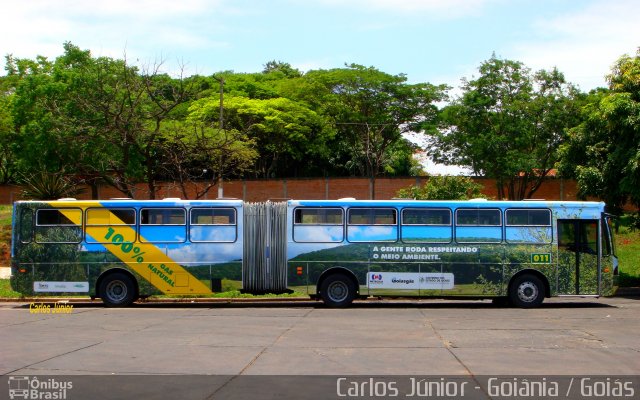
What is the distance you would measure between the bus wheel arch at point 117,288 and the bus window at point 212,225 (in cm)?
211

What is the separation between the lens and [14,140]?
2000 inches

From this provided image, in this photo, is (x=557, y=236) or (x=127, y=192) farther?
(x=127, y=192)

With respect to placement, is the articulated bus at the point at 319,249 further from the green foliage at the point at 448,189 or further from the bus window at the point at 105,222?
the green foliage at the point at 448,189

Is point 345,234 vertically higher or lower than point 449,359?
higher

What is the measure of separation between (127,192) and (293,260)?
11016mm

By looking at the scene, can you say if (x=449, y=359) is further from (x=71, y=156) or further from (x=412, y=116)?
(x=412, y=116)

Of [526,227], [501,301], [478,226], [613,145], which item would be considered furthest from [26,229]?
[613,145]

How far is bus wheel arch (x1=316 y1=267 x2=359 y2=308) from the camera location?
19.3 meters

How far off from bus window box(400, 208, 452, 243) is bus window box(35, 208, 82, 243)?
8.94 meters
